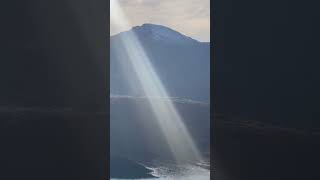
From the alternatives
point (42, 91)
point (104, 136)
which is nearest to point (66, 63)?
point (42, 91)

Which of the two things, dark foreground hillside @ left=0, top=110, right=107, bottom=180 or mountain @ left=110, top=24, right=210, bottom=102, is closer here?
dark foreground hillside @ left=0, top=110, right=107, bottom=180

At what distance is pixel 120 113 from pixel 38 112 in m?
48.5

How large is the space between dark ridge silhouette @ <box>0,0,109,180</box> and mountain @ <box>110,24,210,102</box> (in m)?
59.0

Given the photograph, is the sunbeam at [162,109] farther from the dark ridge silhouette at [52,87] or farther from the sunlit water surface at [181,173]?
the dark ridge silhouette at [52,87]

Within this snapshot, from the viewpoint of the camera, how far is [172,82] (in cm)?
7544

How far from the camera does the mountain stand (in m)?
69.1
